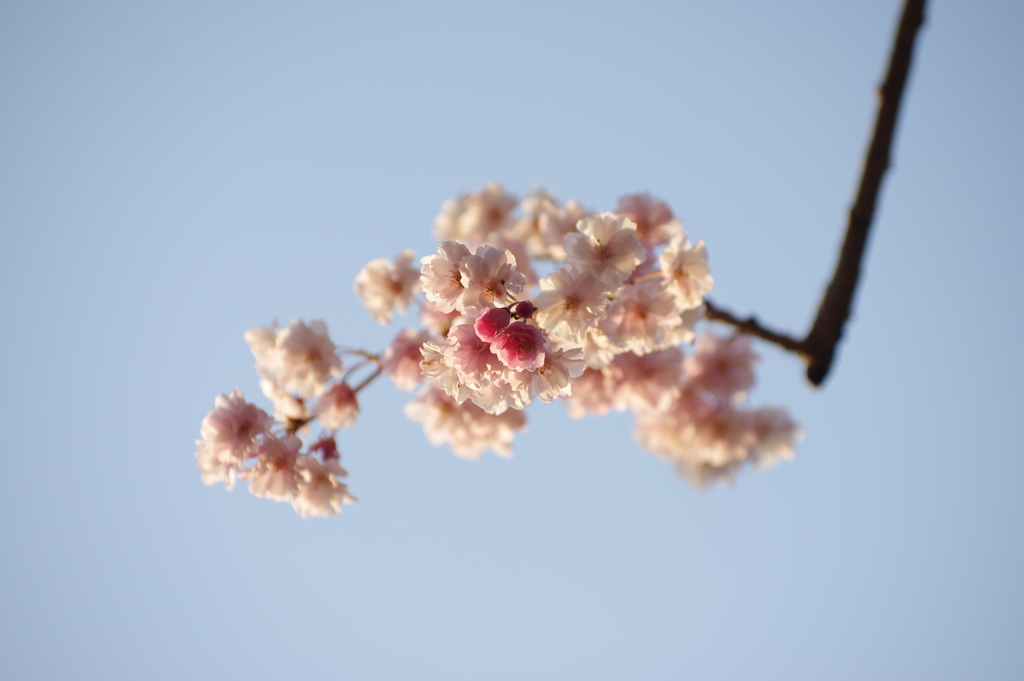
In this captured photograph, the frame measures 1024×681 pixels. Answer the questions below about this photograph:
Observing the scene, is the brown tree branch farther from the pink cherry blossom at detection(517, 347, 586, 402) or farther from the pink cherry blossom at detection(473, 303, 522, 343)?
the pink cherry blossom at detection(473, 303, 522, 343)

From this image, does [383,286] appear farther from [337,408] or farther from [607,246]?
[607,246]

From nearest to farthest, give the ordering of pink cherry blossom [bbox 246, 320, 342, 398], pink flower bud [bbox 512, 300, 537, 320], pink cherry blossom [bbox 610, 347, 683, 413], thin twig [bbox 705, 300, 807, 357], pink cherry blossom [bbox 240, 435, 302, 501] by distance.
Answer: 1. pink flower bud [bbox 512, 300, 537, 320]
2. pink cherry blossom [bbox 240, 435, 302, 501]
3. pink cherry blossom [bbox 246, 320, 342, 398]
4. thin twig [bbox 705, 300, 807, 357]
5. pink cherry blossom [bbox 610, 347, 683, 413]

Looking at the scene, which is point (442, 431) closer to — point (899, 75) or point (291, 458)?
point (291, 458)

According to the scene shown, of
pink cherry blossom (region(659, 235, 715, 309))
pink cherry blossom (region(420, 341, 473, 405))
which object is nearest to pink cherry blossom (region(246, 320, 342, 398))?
pink cherry blossom (region(420, 341, 473, 405))

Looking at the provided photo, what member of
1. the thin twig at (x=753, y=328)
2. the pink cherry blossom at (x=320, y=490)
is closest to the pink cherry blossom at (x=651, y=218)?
the thin twig at (x=753, y=328)

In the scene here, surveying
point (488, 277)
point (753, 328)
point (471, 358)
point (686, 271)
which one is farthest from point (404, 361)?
point (753, 328)

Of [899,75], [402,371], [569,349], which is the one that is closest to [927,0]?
[899,75]
